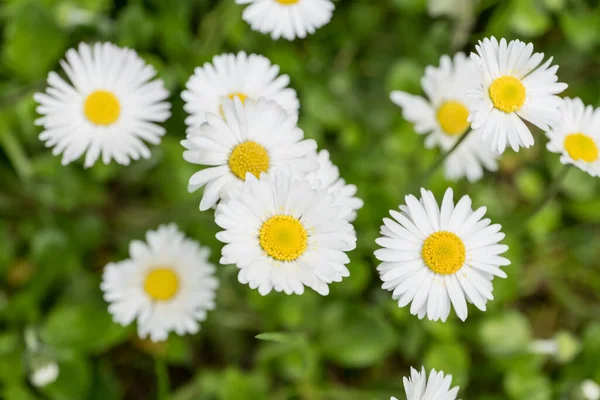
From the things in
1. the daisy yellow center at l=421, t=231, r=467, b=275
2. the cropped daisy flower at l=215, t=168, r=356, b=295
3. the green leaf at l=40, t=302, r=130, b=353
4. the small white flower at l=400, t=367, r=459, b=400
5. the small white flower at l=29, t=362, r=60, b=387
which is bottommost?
the small white flower at l=29, t=362, r=60, b=387

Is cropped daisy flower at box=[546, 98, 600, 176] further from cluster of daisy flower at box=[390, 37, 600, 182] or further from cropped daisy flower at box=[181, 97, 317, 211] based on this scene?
cropped daisy flower at box=[181, 97, 317, 211]

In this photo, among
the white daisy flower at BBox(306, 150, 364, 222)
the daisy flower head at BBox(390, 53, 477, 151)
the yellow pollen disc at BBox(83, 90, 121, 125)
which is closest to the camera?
the white daisy flower at BBox(306, 150, 364, 222)

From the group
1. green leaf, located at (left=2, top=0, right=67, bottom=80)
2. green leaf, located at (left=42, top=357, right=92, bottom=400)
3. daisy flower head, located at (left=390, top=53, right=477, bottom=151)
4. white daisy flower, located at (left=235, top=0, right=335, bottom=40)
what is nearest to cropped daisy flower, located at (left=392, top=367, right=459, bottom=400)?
daisy flower head, located at (left=390, top=53, right=477, bottom=151)

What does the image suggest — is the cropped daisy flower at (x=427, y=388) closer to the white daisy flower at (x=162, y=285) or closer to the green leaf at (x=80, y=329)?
the white daisy flower at (x=162, y=285)

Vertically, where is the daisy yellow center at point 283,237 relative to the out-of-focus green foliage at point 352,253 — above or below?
below

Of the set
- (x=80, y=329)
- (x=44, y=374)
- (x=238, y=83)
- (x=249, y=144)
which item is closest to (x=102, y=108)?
(x=238, y=83)

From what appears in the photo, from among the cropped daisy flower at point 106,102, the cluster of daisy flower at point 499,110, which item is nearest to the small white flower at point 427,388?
the cluster of daisy flower at point 499,110

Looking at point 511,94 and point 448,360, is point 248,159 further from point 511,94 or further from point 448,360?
point 448,360

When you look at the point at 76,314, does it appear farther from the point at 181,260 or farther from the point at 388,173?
the point at 388,173
